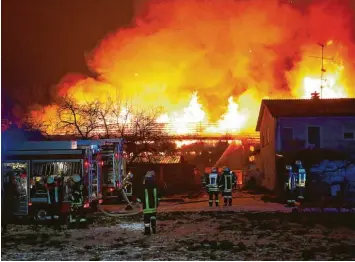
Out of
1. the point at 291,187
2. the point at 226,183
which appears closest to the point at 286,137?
the point at 226,183

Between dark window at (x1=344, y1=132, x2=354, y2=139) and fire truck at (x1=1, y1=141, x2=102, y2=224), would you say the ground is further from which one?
dark window at (x1=344, y1=132, x2=354, y2=139)

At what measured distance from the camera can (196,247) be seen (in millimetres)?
11359

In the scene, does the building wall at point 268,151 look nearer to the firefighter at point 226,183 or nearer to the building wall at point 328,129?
the building wall at point 328,129

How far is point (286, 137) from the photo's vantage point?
3189cm

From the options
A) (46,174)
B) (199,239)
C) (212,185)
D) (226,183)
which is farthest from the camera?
(212,185)

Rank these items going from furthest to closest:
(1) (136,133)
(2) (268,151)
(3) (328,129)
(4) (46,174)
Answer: (2) (268,151), (1) (136,133), (3) (328,129), (4) (46,174)

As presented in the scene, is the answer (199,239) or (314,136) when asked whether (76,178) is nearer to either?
(199,239)

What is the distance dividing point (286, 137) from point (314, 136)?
1647 millimetres

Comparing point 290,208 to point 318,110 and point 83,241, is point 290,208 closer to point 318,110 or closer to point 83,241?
point 83,241

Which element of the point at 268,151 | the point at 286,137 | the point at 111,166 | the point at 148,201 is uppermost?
the point at 286,137

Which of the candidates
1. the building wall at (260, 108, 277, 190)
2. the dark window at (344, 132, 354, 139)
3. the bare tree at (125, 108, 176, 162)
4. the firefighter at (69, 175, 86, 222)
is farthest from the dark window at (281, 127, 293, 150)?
the firefighter at (69, 175, 86, 222)

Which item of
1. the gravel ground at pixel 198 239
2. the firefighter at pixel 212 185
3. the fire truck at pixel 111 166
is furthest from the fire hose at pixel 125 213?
the firefighter at pixel 212 185

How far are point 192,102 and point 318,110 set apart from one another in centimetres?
2695

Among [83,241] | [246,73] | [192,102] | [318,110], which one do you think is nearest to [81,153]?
[83,241]
